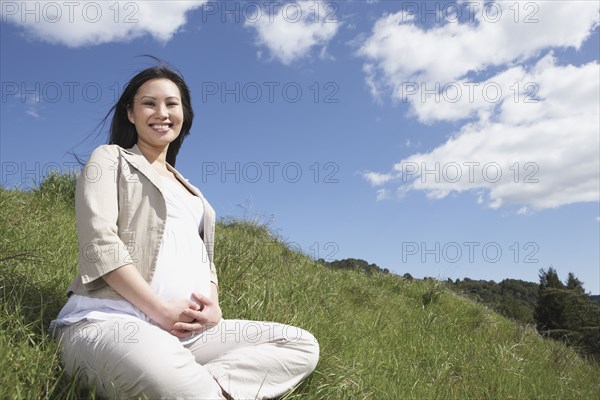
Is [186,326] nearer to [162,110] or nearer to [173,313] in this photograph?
[173,313]

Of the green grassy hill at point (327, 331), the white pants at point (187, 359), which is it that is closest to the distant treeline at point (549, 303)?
the green grassy hill at point (327, 331)

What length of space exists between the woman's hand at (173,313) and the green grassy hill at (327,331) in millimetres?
510

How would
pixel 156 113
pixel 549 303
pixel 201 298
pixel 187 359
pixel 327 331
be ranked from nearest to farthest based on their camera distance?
1. pixel 187 359
2. pixel 201 298
3. pixel 156 113
4. pixel 327 331
5. pixel 549 303

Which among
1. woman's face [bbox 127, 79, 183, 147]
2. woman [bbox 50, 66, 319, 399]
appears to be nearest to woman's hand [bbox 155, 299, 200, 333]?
woman [bbox 50, 66, 319, 399]

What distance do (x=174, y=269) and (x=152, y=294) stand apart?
0.27 metres

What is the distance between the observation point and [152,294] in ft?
8.33

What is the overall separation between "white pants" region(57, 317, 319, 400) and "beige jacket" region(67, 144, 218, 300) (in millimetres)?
269

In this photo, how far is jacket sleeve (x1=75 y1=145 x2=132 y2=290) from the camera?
2555 mm

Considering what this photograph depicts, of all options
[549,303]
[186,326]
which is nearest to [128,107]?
[186,326]

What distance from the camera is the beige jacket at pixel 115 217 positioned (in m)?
2.58

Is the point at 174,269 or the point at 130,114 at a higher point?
the point at 130,114

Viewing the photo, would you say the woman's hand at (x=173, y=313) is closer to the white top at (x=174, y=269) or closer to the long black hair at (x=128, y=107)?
the white top at (x=174, y=269)

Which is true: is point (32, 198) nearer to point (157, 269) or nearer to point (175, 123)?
point (175, 123)

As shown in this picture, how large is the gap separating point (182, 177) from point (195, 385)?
5.01 feet
